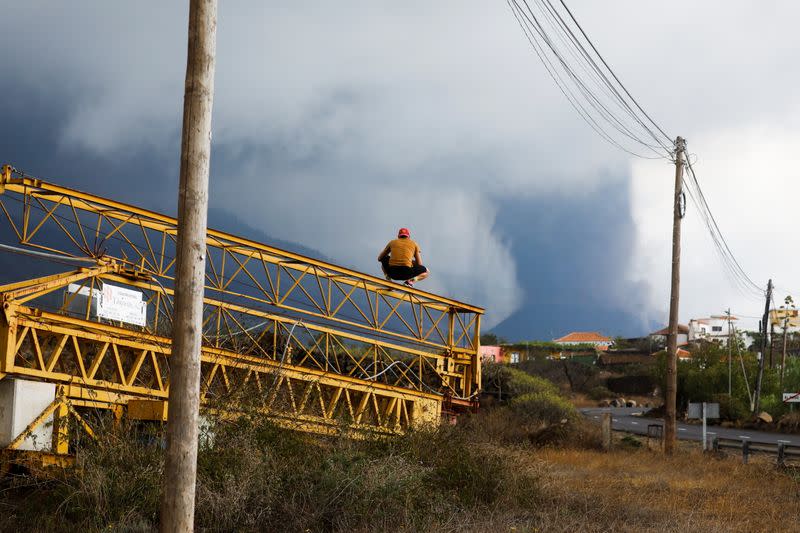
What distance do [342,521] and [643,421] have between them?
32.6m

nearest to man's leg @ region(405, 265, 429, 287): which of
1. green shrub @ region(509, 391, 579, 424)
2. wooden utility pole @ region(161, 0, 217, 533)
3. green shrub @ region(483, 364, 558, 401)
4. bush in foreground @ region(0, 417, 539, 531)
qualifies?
bush in foreground @ region(0, 417, 539, 531)

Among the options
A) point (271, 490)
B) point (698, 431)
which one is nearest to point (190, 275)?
point (271, 490)

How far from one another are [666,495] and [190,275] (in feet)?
39.8

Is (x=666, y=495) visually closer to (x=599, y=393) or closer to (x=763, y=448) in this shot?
(x=763, y=448)

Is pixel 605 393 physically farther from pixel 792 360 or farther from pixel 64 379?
pixel 64 379

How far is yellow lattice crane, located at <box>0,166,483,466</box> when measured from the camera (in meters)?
15.3

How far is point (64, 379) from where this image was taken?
621 inches

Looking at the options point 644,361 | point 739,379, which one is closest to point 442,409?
point 739,379

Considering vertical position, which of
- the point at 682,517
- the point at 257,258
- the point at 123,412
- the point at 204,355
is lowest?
the point at 682,517

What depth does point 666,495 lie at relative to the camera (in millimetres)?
17188


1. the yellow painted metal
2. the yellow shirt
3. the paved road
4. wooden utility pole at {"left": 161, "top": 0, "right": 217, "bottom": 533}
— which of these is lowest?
the paved road

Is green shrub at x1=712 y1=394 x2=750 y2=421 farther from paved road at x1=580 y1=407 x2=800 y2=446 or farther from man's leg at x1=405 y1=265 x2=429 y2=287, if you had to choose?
man's leg at x1=405 y1=265 x2=429 y2=287

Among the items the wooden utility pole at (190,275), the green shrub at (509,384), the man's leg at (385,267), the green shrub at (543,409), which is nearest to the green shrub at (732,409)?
the green shrub at (509,384)

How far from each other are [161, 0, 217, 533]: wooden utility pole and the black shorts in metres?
13.3
